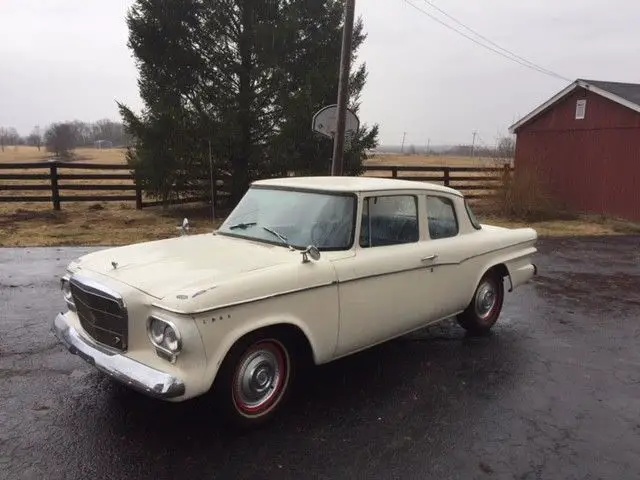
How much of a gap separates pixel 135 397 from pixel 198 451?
→ 946 millimetres

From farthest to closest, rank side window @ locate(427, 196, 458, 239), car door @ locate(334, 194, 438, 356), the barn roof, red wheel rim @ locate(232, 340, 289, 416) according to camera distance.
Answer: the barn roof → side window @ locate(427, 196, 458, 239) → car door @ locate(334, 194, 438, 356) → red wheel rim @ locate(232, 340, 289, 416)

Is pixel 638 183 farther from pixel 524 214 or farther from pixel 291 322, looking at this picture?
pixel 291 322

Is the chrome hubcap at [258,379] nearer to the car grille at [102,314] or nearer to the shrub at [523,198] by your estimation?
the car grille at [102,314]

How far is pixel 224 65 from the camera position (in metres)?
15.6

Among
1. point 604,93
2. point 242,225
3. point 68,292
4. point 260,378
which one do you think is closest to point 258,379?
point 260,378

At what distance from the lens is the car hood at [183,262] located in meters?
3.38

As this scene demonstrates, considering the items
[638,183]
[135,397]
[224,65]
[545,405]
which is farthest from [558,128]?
[135,397]

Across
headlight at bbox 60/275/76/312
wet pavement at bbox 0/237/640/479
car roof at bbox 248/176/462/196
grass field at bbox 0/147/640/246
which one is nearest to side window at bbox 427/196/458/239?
car roof at bbox 248/176/462/196

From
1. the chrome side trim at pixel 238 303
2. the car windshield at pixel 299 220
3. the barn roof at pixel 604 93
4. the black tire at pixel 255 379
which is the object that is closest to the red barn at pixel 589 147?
the barn roof at pixel 604 93

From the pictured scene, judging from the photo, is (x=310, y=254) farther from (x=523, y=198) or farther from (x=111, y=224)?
(x=523, y=198)

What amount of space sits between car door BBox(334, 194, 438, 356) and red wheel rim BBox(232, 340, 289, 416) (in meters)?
0.51

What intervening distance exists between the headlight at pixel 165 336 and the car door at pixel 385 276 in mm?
1262

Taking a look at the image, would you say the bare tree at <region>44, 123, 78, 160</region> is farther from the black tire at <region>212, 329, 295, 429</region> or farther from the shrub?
the black tire at <region>212, 329, 295, 429</region>

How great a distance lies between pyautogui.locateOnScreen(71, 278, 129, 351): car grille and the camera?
3.37 meters
